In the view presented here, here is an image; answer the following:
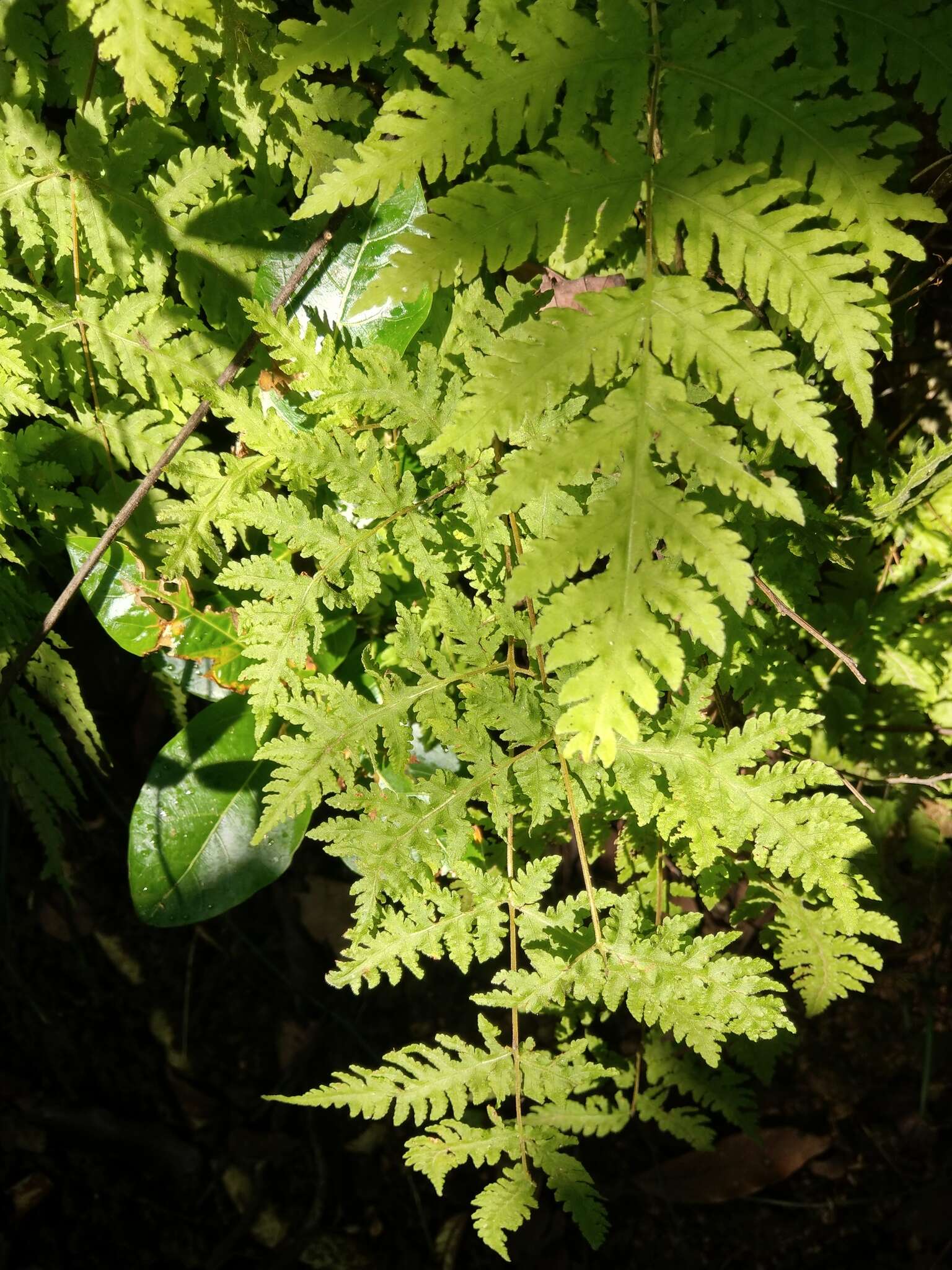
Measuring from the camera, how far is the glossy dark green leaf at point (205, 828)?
7.60 ft

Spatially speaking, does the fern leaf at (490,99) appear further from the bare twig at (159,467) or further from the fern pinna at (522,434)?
the bare twig at (159,467)

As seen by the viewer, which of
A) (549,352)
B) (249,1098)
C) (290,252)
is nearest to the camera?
(549,352)

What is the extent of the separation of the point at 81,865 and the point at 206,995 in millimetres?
733

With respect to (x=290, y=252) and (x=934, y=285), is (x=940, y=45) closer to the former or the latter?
(x=934, y=285)

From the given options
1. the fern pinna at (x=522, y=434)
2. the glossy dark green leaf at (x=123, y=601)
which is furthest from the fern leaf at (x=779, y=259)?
the glossy dark green leaf at (x=123, y=601)

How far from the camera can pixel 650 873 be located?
2393 mm

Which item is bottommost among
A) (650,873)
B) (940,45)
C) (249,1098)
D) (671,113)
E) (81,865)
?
(249,1098)

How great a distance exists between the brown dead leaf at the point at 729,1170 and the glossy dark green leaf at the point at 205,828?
216cm

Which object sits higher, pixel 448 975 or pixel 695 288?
pixel 695 288

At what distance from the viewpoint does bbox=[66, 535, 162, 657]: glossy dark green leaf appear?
2.25 m

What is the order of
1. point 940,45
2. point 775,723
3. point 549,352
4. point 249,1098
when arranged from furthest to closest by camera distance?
point 249,1098 < point 775,723 < point 940,45 < point 549,352

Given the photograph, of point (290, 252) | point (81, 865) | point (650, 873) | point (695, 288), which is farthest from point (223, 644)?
point (81, 865)

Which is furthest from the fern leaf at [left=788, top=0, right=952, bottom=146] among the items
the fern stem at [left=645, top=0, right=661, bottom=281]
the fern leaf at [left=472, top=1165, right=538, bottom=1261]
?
the fern leaf at [left=472, top=1165, right=538, bottom=1261]

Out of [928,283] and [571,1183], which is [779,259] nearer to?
[928,283]
